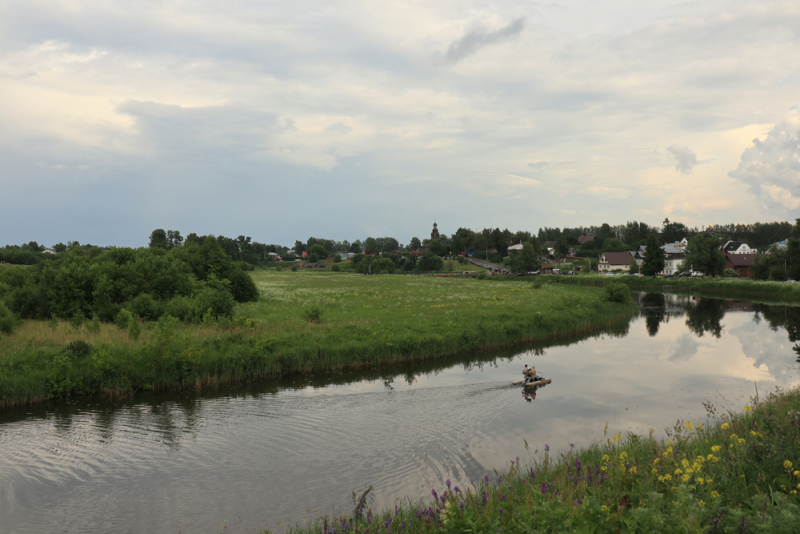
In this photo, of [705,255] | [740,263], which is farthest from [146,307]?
[740,263]

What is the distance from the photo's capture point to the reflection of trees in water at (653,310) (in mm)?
42562

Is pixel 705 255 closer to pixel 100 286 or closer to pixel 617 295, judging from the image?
pixel 617 295

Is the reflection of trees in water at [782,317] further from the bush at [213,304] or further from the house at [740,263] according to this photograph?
the house at [740,263]

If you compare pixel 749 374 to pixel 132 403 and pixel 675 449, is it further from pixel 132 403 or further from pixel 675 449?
pixel 132 403

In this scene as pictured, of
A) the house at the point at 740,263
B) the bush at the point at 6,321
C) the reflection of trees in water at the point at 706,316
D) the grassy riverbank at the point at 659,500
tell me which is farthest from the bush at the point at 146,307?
the house at the point at 740,263

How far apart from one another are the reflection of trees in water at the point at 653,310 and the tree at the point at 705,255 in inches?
968

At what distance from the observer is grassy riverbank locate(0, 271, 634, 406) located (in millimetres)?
20344

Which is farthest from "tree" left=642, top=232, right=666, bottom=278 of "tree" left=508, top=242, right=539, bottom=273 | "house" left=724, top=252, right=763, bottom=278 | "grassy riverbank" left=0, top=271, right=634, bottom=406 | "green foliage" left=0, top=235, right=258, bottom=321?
"green foliage" left=0, top=235, right=258, bottom=321

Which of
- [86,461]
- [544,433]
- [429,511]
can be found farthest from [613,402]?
[86,461]

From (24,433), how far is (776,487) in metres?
22.2

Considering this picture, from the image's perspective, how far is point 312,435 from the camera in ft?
53.3

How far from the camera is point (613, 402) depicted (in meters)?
20.0

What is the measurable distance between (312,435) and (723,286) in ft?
255

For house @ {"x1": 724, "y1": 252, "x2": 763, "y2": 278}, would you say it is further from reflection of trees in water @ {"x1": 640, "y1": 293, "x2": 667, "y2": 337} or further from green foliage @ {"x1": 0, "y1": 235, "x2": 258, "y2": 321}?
green foliage @ {"x1": 0, "y1": 235, "x2": 258, "y2": 321}
